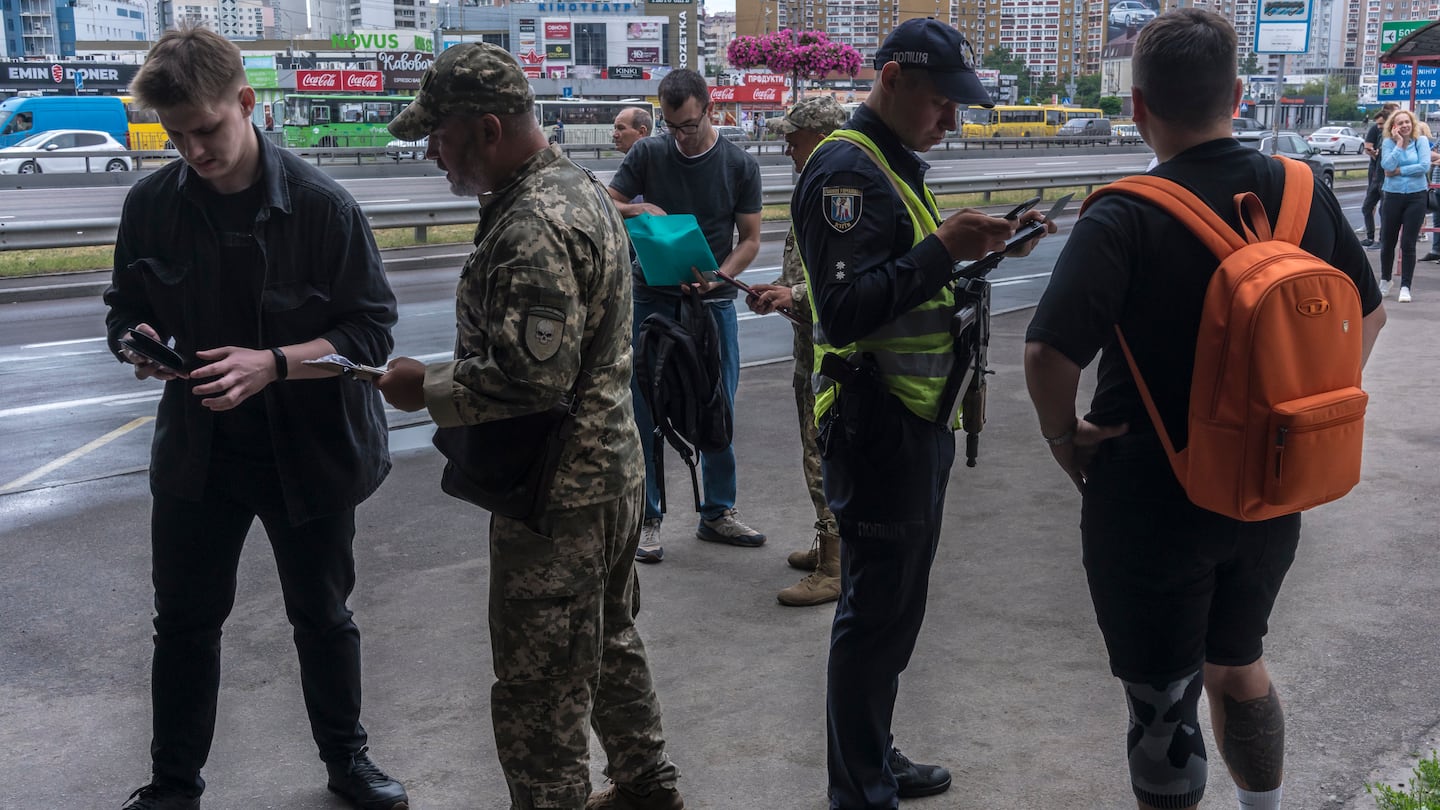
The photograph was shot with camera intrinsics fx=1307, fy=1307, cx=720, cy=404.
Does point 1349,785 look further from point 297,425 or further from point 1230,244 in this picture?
point 297,425

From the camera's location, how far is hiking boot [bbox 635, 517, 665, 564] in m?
5.45

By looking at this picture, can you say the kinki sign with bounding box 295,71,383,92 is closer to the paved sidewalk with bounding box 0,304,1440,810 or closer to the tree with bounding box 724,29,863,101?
the tree with bounding box 724,29,863,101

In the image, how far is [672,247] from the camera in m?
5.10

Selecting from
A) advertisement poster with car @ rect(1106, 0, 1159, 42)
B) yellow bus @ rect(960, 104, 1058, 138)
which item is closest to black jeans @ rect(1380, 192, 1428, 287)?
yellow bus @ rect(960, 104, 1058, 138)

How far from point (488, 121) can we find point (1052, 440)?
4.41ft

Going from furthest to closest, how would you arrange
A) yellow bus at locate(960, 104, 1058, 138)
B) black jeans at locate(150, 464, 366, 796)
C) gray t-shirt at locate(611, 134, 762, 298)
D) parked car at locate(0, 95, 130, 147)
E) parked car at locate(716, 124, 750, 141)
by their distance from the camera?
yellow bus at locate(960, 104, 1058, 138) → parked car at locate(716, 124, 750, 141) → parked car at locate(0, 95, 130, 147) → gray t-shirt at locate(611, 134, 762, 298) → black jeans at locate(150, 464, 366, 796)

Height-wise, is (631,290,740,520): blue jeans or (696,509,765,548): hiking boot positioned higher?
(631,290,740,520): blue jeans

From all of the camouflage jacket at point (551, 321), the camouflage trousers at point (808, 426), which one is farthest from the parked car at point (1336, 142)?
the camouflage jacket at point (551, 321)

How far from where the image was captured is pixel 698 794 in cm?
352

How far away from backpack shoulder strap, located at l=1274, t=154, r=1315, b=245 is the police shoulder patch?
1408 mm

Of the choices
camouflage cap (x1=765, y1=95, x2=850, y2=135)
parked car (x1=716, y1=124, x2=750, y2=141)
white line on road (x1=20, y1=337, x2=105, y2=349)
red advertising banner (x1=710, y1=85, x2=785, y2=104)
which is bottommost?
white line on road (x1=20, y1=337, x2=105, y2=349)

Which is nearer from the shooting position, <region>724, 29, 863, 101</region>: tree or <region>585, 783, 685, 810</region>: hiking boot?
<region>585, 783, 685, 810</region>: hiking boot

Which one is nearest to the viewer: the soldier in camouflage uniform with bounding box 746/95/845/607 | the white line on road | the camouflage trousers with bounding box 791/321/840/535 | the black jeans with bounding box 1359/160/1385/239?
the soldier in camouflage uniform with bounding box 746/95/845/607

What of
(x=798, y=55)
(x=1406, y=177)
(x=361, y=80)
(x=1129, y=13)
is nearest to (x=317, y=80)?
(x=361, y=80)
